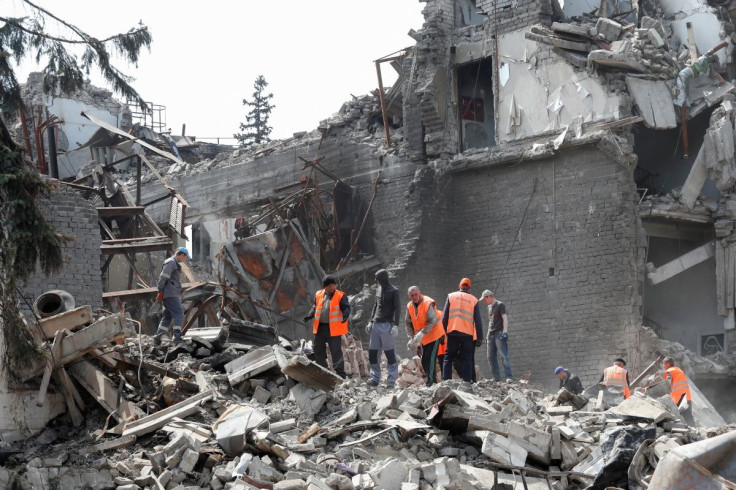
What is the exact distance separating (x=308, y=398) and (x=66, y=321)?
2587mm

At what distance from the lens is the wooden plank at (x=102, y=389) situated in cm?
1076

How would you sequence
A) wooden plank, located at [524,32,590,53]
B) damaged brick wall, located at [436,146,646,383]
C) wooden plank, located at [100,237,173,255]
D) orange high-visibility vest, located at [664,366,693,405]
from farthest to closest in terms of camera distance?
wooden plank, located at [524,32,590,53]
damaged brick wall, located at [436,146,646,383]
wooden plank, located at [100,237,173,255]
orange high-visibility vest, located at [664,366,693,405]

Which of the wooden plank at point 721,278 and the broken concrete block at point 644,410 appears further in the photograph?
the wooden plank at point 721,278

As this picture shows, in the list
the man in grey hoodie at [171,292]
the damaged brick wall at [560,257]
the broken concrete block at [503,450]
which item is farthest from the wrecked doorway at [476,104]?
the broken concrete block at [503,450]

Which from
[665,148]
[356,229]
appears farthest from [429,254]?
[665,148]

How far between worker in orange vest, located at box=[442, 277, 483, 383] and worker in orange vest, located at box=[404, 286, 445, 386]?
0.48 feet

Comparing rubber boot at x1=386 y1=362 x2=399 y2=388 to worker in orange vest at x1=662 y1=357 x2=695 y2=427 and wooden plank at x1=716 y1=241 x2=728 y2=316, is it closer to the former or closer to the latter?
worker in orange vest at x1=662 y1=357 x2=695 y2=427

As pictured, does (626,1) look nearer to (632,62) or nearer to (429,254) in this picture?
(632,62)

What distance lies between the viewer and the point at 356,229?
882 inches

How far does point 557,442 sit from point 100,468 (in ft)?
13.2

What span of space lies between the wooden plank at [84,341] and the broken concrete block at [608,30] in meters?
12.2

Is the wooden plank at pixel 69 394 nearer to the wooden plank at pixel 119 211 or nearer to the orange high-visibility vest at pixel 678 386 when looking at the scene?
the orange high-visibility vest at pixel 678 386

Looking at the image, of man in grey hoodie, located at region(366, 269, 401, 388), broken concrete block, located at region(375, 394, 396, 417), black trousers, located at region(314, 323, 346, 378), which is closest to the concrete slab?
man in grey hoodie, located at region(366, 269, 401, 388)

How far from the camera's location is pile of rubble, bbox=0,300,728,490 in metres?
9.40
